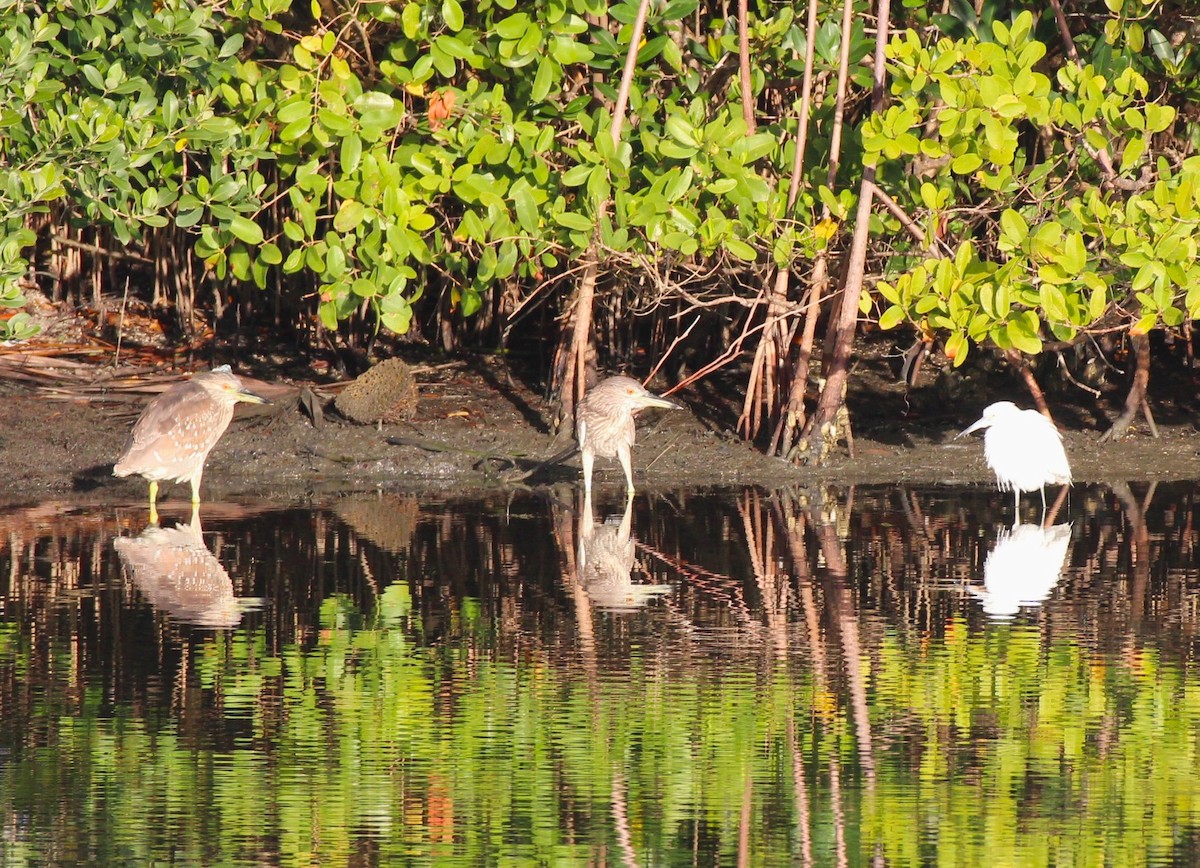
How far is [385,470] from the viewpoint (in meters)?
11.4

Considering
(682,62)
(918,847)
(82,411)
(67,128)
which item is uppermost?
(682,62)

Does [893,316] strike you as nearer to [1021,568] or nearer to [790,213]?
[790,213]

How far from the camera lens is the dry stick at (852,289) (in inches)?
413

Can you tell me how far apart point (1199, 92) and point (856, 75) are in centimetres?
212

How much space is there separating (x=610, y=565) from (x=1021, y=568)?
1855 millimetres

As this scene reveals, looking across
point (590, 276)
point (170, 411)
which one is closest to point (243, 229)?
point (170, 411)

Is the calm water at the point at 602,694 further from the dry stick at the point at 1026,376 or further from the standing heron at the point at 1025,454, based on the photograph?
the dry stick at the point at 1026,376

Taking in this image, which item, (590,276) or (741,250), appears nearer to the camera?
(741,250)

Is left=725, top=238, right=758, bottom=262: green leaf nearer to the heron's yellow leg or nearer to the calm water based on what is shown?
the calm water

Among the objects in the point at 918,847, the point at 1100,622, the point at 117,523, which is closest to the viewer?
the point at 918,847

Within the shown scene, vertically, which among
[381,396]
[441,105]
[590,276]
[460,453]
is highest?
[441,105]

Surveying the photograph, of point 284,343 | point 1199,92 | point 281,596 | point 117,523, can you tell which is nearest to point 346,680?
point 281,596

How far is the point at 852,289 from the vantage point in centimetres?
1101

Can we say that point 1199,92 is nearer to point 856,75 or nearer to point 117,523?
point 856,75
